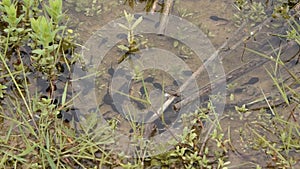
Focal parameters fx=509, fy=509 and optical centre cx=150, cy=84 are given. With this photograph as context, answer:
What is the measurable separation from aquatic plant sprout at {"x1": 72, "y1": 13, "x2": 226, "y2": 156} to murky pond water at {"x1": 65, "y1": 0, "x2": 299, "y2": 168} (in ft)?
0.06

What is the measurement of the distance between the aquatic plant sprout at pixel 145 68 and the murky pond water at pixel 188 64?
19mm

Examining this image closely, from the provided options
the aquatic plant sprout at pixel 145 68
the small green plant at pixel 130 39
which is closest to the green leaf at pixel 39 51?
the aquatic plant sprout at pixel 145 68

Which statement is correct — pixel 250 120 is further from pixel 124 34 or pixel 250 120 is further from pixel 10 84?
pixel 10 84

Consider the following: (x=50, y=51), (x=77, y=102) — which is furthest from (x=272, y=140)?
(x=50, y=51)

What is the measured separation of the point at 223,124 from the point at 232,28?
0.81 m

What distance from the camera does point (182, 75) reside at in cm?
321

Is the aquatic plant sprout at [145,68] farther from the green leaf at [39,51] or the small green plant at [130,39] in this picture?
the green leaf at [39,51]

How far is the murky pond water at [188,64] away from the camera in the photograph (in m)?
3.01

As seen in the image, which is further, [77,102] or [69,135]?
[77,102]

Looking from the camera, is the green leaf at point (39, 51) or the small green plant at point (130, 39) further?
the small green plant at point (130, 39)

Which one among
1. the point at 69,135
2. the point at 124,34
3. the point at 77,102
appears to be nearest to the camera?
the point at 69,135

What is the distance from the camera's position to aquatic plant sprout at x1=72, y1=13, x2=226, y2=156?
9.45 ft

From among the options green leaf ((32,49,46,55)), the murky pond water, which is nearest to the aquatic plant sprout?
the murky pond water

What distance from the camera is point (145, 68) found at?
3240 millimetres
